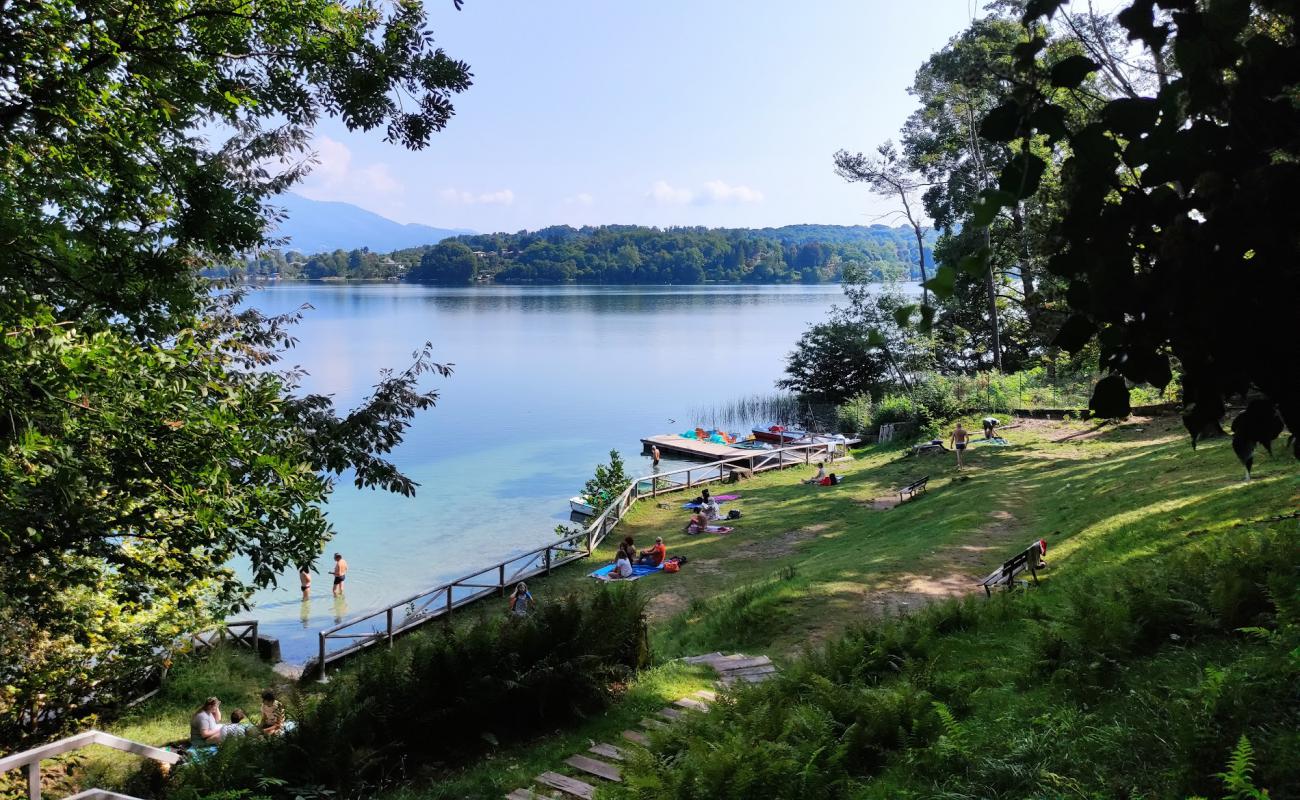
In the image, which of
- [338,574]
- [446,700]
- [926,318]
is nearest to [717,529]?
[338,574]

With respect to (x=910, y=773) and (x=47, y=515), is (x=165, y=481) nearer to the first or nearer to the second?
(x=47, y=515)

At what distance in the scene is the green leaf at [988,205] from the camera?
4.66 ft

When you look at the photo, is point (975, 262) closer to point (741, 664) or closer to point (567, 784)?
point (567, 784)

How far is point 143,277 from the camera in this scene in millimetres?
6750

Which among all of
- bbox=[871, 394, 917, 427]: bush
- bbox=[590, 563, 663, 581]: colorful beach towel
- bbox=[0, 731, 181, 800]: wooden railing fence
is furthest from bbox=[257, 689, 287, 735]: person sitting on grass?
bbox=[871, 394, 917, 427]: bush

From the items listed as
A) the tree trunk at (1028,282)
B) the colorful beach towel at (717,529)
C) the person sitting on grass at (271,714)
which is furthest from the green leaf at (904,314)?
the colorful beach towel at (717,529)

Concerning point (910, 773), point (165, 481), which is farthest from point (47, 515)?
point (910, 773)

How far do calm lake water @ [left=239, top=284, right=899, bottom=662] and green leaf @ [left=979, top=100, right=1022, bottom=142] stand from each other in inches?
537

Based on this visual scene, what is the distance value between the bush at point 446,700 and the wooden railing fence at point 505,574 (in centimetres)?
637

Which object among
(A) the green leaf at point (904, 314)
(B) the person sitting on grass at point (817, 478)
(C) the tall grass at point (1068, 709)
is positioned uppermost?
(A) the green leaf at point (904, 314)

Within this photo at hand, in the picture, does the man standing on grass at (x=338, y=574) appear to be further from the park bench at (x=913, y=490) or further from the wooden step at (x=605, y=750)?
the wooden step at (x=605, y=750)

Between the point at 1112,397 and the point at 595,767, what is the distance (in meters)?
7.20

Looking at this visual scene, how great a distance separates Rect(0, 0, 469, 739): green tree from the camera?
5914mm

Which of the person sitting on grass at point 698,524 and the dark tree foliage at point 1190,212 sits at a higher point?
the dark tree foliage at point 1190,212
